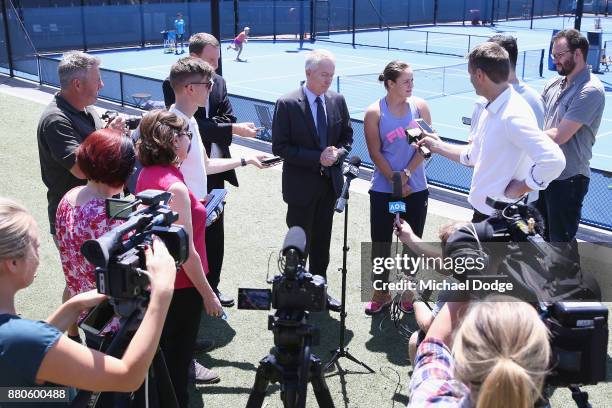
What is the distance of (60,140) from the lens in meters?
4.75

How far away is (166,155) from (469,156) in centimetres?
240

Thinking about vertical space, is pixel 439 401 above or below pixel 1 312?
below

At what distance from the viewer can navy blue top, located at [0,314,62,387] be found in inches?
86.5

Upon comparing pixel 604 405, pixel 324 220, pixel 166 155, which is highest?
pixel 166 155

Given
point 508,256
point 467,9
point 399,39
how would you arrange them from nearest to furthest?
point 508,256, point 399,39, point 467,9

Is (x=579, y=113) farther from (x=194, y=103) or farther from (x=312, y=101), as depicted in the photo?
(x=194, y=103)

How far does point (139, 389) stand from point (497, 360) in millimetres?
1779

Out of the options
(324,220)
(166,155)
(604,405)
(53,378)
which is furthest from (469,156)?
(53,378)

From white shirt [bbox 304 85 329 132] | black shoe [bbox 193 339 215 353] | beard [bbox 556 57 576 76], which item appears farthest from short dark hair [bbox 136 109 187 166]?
beard [bbox 556 57 576 76]

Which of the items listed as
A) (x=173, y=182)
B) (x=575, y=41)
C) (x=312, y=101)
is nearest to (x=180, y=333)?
(x=173, y=182)

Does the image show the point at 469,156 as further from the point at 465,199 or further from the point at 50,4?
the point at 50,4

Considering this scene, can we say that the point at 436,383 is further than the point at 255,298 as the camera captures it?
No

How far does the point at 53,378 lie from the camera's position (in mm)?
2225

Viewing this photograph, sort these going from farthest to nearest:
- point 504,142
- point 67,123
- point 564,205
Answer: point 564,205 → point 67,123 → point 504,142
